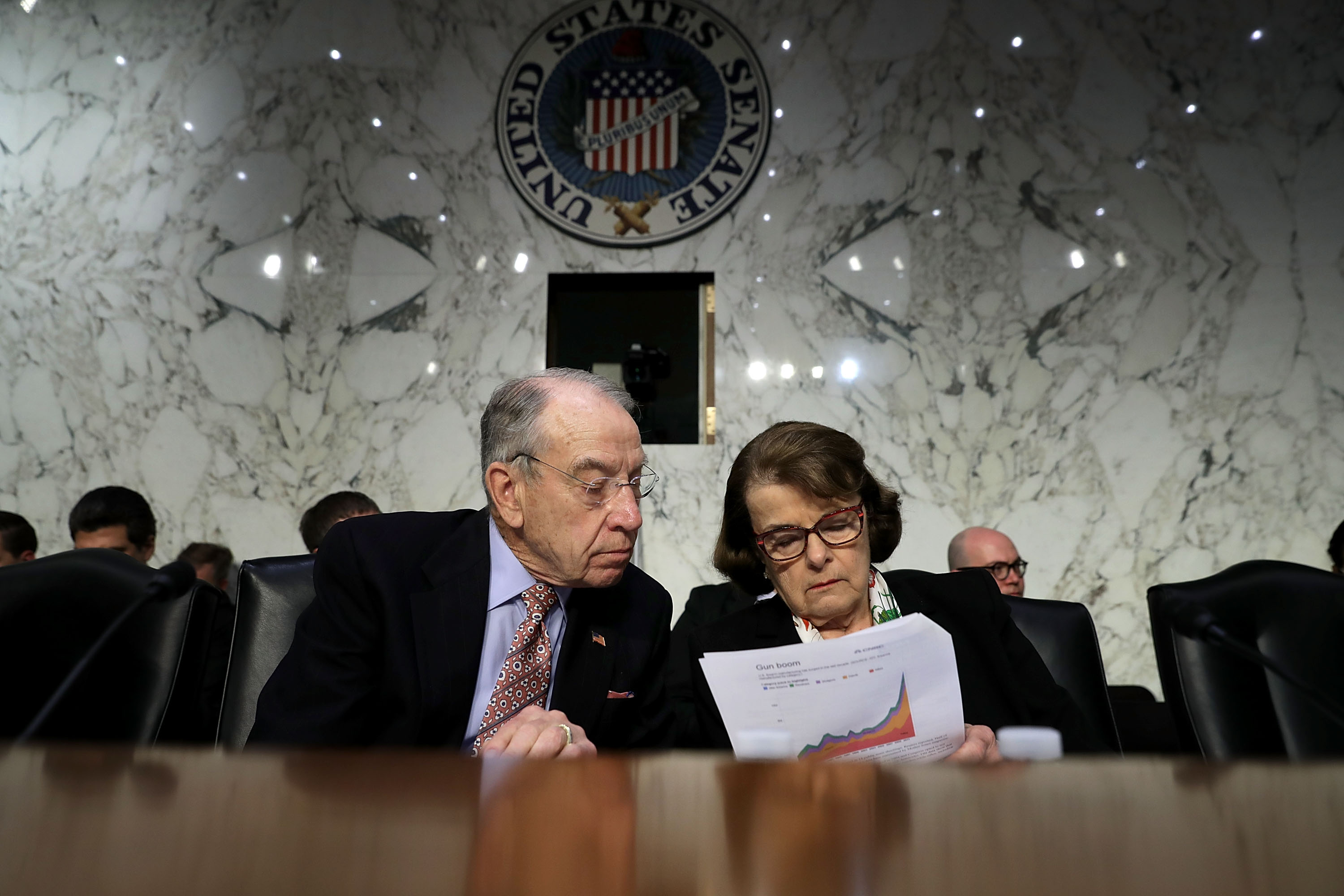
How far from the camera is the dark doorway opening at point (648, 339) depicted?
13.6 feet

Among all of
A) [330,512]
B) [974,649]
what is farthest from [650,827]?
[330,512]

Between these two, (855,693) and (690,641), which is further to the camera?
(690,641)

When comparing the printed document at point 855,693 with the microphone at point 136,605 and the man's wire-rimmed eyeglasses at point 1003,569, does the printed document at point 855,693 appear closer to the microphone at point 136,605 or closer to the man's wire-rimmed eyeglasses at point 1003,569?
the microphone at point 136,605

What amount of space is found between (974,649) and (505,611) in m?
0.88

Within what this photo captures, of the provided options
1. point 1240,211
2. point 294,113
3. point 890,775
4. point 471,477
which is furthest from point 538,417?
point 1240,211

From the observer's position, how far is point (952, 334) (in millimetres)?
4023

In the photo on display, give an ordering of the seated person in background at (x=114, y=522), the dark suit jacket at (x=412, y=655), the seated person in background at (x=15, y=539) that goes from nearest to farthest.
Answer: the dark suit jacket at (x=412, y=655) → the seated person in background at (x=114, y=522) → the seated person in background at (x=15, y=539)

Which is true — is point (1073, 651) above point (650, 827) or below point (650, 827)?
above

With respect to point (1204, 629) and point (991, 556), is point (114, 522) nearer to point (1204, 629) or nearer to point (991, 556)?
point (991, 556)

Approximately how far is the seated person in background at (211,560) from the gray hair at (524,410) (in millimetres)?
2588

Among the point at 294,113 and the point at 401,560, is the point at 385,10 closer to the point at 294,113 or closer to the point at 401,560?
the point at 294,113

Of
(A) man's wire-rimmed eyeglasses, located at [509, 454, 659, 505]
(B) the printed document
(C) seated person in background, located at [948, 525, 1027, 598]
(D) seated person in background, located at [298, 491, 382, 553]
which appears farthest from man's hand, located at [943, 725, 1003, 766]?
(D) seated person in background, located at [298, 491, 382, 553]

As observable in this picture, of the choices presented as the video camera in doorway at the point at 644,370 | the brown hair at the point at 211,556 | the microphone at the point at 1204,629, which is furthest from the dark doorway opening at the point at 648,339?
the microphone at the point at 1204,629

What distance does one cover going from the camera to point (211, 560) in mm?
3898
